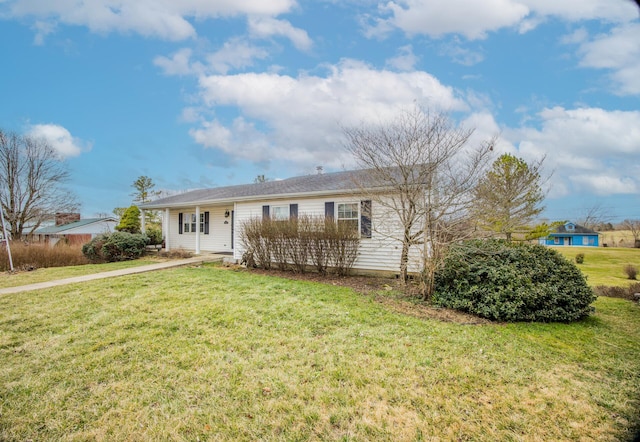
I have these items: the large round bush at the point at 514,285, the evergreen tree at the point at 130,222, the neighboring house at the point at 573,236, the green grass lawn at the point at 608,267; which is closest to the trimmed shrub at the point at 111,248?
the evergreen tree at the point at 130,222

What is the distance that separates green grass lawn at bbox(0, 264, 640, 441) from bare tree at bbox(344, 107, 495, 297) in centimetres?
230

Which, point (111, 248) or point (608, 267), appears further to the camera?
point (608, 267)

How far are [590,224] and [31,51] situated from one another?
2919 cm

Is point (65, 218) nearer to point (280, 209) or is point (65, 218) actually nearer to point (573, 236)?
point (280, 209)

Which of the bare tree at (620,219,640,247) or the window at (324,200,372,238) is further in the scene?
the bare tree at (620,219,640,247)

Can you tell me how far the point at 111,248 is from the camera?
1320cm

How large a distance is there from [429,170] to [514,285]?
10.6ft

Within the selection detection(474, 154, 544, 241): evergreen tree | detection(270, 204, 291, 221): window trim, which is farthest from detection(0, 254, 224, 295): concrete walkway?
detection(474, 154, 544, 241): evergreen tree

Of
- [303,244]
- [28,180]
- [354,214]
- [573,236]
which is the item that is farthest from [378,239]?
[573,236]

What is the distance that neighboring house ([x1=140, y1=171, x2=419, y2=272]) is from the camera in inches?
372

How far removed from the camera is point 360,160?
8.27m

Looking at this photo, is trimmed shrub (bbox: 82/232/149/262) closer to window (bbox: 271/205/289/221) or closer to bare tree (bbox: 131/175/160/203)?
window (bbox: 271/205/289/221)

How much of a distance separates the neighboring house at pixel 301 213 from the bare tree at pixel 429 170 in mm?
743

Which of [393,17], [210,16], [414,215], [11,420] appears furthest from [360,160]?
[11,420]
